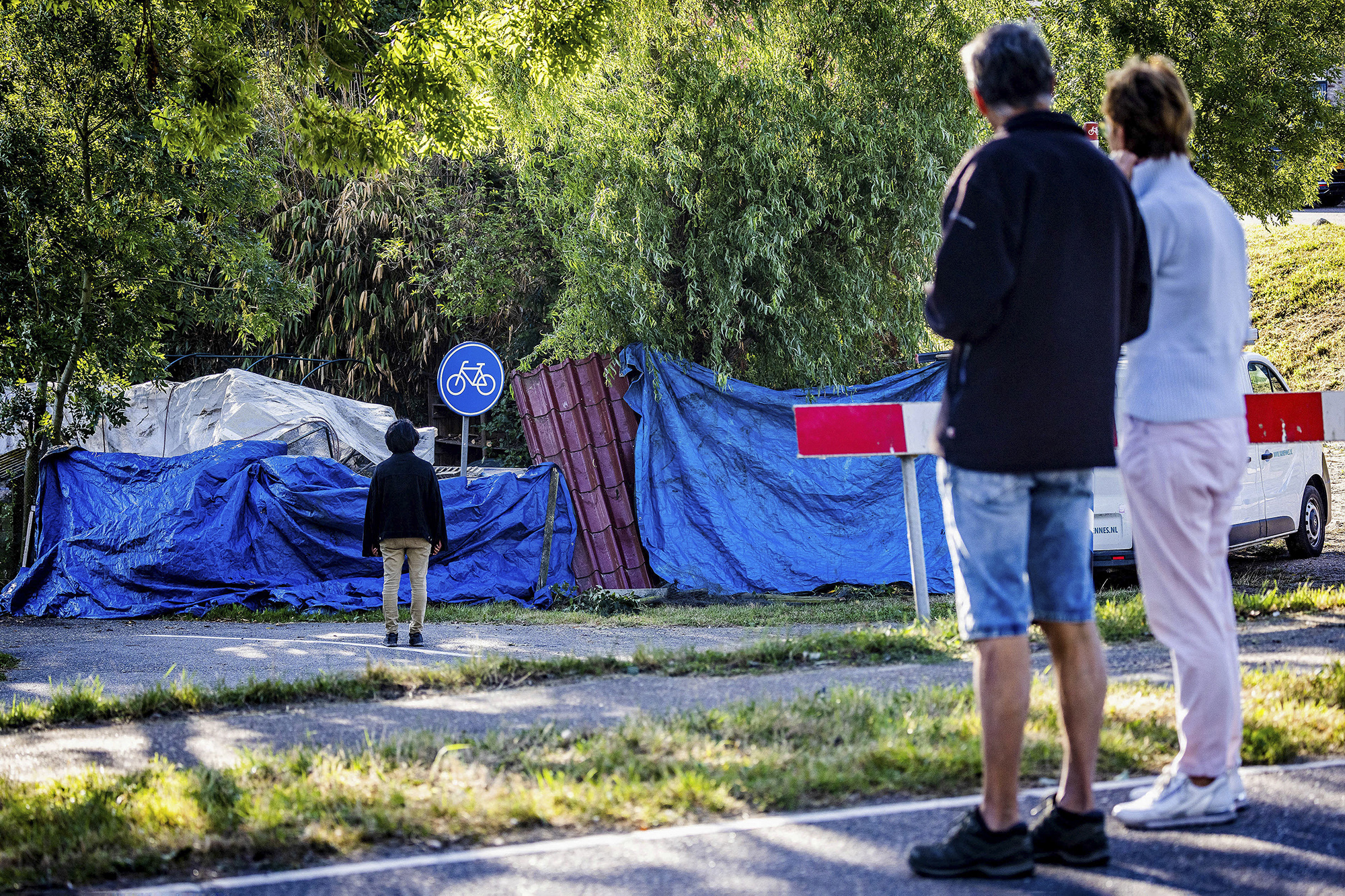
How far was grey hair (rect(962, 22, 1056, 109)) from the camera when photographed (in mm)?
2918

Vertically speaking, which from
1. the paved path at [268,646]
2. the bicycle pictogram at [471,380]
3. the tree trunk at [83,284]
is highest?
the tree trunk at [83,284]

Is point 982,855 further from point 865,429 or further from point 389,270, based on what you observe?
point 389,270

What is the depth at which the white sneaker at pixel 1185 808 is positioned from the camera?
3176 mm

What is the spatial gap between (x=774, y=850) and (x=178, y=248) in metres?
11.8

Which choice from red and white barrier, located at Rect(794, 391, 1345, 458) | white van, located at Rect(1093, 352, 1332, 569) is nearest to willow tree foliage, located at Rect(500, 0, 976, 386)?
white van, located at Rect(1093, 352, 1332, 569)

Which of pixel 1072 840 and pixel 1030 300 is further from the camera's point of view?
pixel 1072 840

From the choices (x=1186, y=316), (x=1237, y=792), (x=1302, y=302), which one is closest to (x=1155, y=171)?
(x=1186, y=316)

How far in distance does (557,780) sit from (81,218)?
34.2ft

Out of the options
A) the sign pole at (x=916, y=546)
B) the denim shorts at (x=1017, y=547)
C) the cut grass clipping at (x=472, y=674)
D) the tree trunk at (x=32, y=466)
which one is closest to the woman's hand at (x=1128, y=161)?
the denim shorts at (x=1017, y=547)

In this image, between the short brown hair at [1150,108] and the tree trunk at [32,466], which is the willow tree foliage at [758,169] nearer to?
the tree trunk at [32,466]

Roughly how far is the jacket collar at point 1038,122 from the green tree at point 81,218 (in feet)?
32.5

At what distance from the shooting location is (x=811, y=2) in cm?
1205

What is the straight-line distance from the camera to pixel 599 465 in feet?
41.3

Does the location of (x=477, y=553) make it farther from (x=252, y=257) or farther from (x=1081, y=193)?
(x=1081, y=193)
